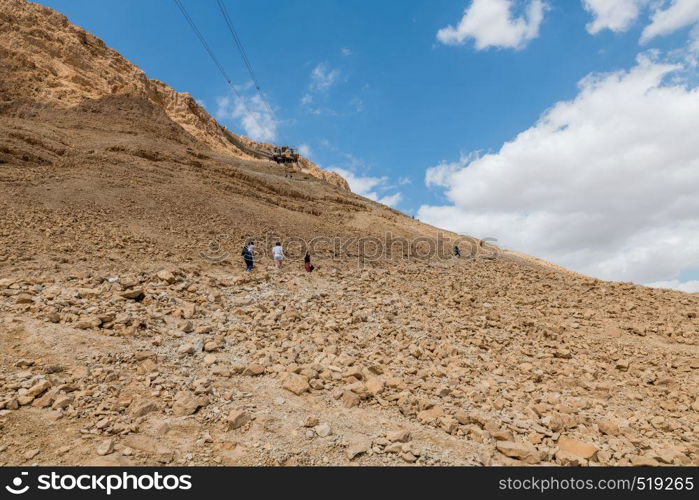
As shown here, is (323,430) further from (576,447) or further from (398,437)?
(576,447)

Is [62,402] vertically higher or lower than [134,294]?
lower

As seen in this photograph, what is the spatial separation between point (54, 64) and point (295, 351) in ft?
132

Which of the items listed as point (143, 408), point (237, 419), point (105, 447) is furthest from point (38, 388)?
point (237, 419)

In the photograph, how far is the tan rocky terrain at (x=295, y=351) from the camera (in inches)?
197

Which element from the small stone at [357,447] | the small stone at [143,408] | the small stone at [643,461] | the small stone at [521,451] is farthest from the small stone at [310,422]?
the small stone at [643,461]

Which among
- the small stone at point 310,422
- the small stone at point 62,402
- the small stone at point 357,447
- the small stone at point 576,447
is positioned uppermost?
the small stone at point 62,402

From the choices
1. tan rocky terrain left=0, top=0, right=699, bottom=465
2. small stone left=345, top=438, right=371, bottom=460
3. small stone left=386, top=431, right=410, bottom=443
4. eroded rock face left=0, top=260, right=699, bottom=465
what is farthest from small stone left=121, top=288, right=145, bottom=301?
small stone left=386, top=431, right=410, bottom=443

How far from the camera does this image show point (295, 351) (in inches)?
298

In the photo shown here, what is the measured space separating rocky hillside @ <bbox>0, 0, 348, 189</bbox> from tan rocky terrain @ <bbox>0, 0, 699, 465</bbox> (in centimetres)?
1497

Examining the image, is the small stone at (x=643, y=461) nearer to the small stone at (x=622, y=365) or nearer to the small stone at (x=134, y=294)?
the small stone at (x=622, y=365)

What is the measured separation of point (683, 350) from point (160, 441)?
→ 10.5 m

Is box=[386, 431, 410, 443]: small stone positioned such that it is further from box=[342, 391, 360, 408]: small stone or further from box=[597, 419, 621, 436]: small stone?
box=[597, 419, 621, 436]: small stone

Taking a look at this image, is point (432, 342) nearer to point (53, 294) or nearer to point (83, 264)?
point (53, 294)

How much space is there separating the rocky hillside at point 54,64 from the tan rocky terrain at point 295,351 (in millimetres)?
14974
